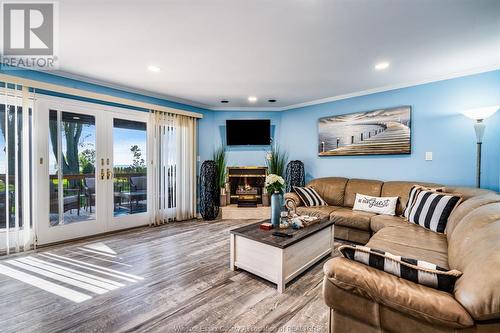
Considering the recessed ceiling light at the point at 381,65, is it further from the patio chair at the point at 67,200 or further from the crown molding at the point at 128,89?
the patio chair at the point at 67,200

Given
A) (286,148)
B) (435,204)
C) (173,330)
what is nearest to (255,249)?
(173,330)

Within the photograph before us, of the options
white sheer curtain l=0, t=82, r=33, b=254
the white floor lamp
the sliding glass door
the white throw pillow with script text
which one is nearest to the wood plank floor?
white sheer curtain l=0, t=82, r=33, b=254

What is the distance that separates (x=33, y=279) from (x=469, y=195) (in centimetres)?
490

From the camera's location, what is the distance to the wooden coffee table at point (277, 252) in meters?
2.12

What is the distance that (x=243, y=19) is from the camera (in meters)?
2.00

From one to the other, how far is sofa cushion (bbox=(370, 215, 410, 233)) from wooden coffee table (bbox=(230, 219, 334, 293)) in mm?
781

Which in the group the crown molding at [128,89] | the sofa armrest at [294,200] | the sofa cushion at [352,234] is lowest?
the sofa cushion at [352,234]

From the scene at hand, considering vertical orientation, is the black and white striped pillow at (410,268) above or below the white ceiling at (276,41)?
below

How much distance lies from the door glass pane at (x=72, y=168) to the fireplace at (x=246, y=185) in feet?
8.39

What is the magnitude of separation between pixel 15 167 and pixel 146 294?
8.25ft

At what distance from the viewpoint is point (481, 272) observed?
36.9 inches

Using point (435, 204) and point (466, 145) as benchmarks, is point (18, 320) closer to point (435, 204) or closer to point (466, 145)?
point (435, 204)

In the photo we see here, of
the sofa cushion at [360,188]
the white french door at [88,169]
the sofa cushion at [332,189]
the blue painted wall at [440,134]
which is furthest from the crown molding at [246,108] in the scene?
the sofa cushion at [360,188]

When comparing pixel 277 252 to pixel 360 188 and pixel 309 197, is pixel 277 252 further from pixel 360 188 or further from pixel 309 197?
pixel 360 188
